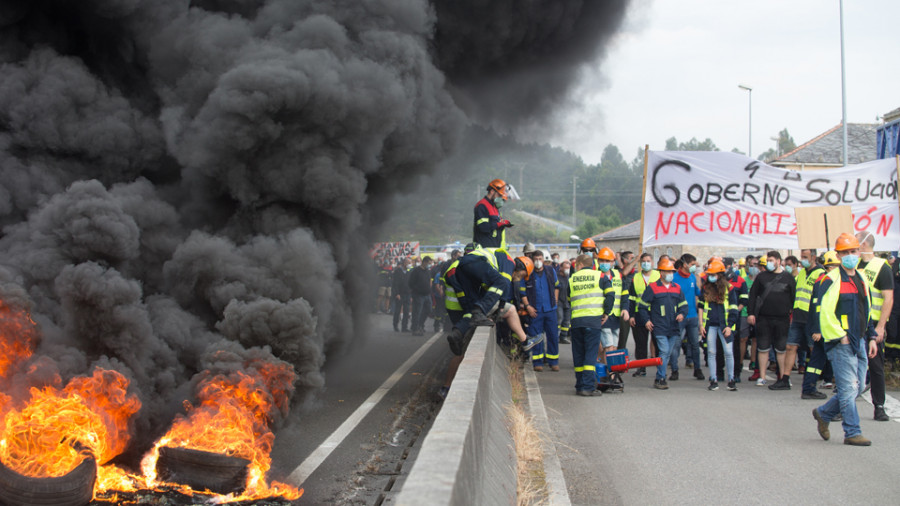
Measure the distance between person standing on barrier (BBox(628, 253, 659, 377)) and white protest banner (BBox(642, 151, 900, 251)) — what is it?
940 millimetres

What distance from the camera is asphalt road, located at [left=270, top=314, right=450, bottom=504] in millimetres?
5363

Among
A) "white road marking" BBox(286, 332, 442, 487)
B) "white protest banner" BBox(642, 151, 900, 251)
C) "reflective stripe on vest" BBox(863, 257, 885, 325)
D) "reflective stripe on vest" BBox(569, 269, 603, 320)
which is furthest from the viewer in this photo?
"white protest banner" BBox(642, 151, 900, 251)

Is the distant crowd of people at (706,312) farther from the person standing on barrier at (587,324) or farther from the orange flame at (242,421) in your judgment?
the orange flame at (242,421)

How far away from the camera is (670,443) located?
6590 mm

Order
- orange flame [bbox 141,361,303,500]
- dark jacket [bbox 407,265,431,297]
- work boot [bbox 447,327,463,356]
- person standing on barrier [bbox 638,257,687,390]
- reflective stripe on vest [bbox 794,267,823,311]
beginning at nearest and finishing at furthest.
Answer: orange flame [bbox 141,361,303,500]
work boot [bbox 447,327,463,356]
reflective stripe on vest [bbox 794,267,823,311]
person standing on barrier [bbox 638,257,687,390]
dark jacket [bbox 407,265,431,297]

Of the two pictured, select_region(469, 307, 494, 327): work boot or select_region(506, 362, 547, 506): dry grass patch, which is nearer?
select_region(506, 362, 547, 506): dry grass patch

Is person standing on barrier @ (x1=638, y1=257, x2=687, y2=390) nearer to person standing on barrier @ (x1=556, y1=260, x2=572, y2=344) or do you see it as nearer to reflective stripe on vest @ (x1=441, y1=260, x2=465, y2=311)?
reflective stripe on vest @ (x1=441, y1=260, x2=465, y2=311)

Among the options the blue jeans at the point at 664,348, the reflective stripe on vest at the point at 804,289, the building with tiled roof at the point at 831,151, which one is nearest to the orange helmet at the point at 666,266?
the blue jeans at the point at 664,348

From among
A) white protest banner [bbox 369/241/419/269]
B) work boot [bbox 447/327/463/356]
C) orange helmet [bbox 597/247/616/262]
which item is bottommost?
work boot [bbox 447/327/463/356]

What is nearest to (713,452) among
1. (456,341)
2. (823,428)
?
(823,428)

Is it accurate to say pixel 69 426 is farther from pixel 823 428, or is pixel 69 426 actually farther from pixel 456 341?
→ pixel 823 428

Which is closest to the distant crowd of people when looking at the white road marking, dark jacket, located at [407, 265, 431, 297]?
the white road marking

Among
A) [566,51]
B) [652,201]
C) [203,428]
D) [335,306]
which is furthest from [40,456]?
[566,51]

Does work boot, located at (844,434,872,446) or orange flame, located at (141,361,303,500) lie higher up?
orange flame, located at (141,361,303,500)
